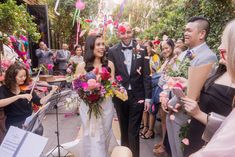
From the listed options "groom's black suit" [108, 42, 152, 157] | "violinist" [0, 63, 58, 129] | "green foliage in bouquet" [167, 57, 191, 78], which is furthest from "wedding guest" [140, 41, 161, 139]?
"violinist" [0, 63, 58, 129]

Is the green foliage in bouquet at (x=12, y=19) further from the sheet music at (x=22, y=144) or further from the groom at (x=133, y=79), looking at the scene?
the sheet music at (x=22, y=144)

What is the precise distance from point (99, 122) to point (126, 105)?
698mm

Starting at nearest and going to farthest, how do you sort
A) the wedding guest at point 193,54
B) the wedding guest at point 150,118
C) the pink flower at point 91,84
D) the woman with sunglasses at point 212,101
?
the woman with sunglasses at point 212,101, the wedding guest at point 193,54, the pink flower at point 91,84, the wedding guest at point 150,118

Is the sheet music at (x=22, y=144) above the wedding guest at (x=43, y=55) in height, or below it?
above

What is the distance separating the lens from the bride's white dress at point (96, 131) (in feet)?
11.4

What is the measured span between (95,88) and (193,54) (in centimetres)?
120

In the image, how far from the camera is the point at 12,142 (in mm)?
1499

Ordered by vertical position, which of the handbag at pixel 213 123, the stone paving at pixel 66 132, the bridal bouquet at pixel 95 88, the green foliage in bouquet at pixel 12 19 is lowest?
the stone paving at pixel 66 132

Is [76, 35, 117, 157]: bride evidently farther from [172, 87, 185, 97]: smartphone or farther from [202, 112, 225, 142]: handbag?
[202, 112, 225, 142]: handbag

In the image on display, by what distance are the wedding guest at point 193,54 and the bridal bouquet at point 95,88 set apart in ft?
2.50

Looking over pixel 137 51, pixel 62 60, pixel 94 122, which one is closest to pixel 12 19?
pixel 137 51

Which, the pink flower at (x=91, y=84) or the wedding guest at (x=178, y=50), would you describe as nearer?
the pink flower at (x=91, y=84)

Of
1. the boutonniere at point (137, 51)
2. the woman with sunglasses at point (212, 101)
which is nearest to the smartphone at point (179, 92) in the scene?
the woman with sunglasses at point (212, 101)

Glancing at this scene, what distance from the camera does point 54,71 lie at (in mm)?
12992
